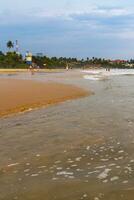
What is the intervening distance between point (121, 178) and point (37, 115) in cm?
747

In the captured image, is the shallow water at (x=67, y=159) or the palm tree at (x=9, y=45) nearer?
the shallow water at (x=67, y=159)

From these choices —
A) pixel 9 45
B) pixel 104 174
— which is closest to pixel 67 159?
pixel 104 174

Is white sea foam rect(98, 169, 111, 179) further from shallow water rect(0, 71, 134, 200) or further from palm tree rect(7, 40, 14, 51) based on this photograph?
palm tree rect(7, 40, 14, 51)

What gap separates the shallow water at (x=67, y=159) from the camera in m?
5.04

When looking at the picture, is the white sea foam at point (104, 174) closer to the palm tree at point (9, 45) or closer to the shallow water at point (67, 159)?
the shallow water at point (67, 159)

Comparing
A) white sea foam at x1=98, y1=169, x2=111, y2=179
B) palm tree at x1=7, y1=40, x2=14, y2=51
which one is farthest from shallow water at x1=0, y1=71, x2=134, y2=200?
palm tree at x1=7, y1=40, x2=14, y2=51

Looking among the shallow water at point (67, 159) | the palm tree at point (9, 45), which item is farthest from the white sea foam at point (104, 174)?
the palm tree at point (9, 45)

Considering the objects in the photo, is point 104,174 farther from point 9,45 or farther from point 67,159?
point 9,45

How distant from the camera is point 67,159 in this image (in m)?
6.62

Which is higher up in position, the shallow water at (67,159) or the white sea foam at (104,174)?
the white sea foam at (104,174)

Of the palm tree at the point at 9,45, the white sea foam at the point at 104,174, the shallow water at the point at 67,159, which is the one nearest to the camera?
the shallow water at the point at 67,159

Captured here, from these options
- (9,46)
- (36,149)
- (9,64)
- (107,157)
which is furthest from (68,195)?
(9,46)

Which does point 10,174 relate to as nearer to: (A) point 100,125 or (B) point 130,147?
(B) point 130,147

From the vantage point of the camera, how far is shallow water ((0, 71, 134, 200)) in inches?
198
